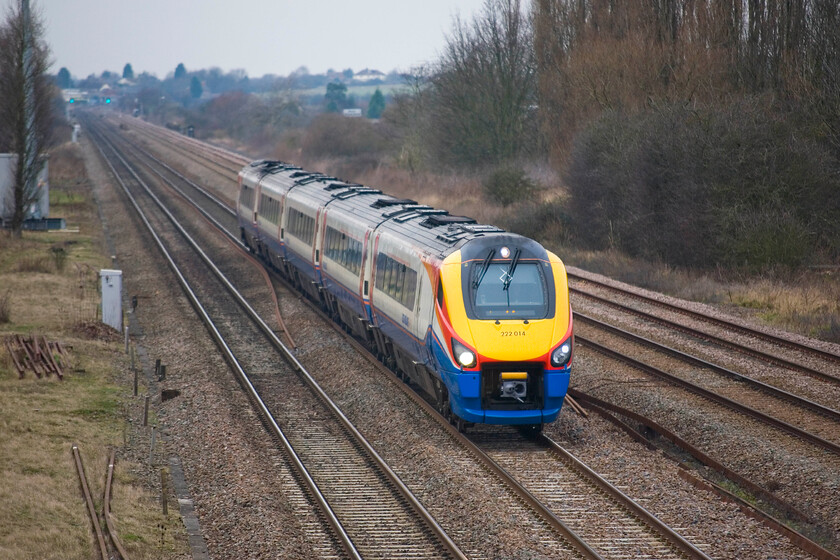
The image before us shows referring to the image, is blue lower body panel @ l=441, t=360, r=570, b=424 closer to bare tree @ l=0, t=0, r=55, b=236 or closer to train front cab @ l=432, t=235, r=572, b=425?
train front cab @ l=432, t=235, r=572, b=425

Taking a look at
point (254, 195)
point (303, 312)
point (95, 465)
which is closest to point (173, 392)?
point (95, 465)

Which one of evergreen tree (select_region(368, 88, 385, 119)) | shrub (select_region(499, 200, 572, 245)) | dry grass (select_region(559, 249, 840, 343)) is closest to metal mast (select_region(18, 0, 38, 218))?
shrub (select_region(499, 200, 572, 245))

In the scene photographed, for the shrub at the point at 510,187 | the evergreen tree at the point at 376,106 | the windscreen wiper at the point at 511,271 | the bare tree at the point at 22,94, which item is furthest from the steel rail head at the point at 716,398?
the evergreen tree at the point at 376,106

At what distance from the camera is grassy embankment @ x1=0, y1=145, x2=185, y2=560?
1090cm

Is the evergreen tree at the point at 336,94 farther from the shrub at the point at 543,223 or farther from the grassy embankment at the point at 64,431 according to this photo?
the grassy embankment at the point at 64,431

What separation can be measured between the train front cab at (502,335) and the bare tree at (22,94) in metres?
24.6

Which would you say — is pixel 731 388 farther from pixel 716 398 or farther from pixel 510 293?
pixel 510 293

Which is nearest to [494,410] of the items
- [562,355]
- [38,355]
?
[562,355]

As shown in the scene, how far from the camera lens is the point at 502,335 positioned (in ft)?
44.9

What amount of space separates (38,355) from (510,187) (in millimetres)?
25586

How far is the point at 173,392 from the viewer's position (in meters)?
17.4

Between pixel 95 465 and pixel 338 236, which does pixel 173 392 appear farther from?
pixel 338 236

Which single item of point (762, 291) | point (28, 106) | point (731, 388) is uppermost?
point (28, 106)

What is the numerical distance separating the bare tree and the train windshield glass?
24.8 metres
